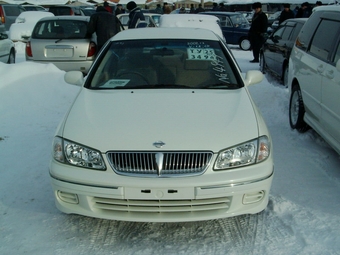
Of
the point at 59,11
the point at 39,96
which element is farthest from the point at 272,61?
the point at 59,11

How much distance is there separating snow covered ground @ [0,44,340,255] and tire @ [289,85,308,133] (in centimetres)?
31

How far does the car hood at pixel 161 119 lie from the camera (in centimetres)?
308

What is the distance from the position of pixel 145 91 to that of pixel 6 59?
8049mm

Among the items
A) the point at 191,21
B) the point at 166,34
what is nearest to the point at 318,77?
the point at 166,34

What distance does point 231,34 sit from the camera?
1805 centimetres

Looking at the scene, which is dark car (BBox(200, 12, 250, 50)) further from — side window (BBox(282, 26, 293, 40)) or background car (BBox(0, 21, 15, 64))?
background car (BBox(0, 21, 15, 64))

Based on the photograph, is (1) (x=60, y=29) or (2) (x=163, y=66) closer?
(2) (x=163, y=66)

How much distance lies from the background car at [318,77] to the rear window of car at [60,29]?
5.30 meters

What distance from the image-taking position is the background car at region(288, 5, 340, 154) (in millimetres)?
4430

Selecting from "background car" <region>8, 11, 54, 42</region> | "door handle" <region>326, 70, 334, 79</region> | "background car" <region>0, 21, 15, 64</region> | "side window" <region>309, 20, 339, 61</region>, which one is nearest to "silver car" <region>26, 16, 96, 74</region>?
"background car" <region>0, 21, 15, 64</region>

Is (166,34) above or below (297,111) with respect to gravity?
above

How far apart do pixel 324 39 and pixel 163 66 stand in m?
2.18

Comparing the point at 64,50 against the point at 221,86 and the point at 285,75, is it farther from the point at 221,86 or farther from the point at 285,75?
the point at 221,86

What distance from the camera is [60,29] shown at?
9570 millimetres
